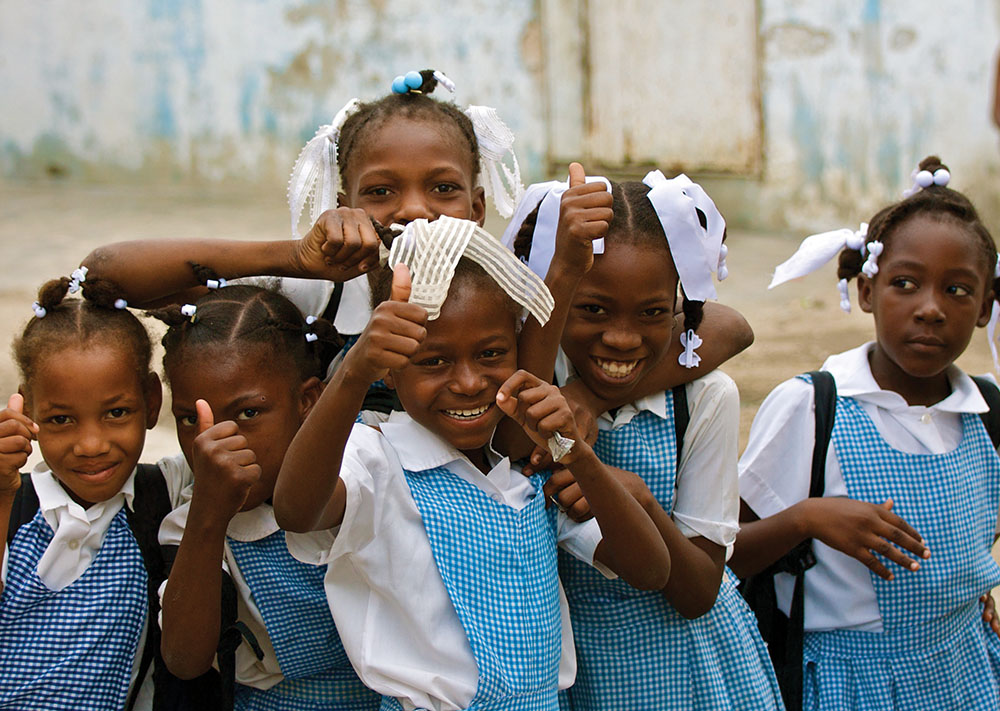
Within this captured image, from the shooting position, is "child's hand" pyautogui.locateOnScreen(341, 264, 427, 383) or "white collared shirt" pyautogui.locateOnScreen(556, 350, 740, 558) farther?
"white collared shirt" pyautogui.locateOnScreen(556, 350, 740, 558)

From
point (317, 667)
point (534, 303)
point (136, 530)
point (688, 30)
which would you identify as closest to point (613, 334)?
point (534, 303)

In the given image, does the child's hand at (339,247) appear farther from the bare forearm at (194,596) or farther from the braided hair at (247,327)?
the bare forearm at (194,596)

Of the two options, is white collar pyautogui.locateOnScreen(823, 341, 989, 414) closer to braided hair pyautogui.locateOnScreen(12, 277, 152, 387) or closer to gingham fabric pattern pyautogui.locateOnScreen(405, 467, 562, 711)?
gingham fabric pattern pyautogui.locateOnScreen(405, 467, 562, 711)

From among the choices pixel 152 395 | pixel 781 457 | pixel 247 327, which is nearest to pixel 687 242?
pixel 781 457

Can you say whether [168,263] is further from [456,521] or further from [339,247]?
[456,521]

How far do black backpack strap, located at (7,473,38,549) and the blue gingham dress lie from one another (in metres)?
0.77

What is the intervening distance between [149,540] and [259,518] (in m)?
0.23

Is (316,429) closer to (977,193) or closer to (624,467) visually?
(624,467)

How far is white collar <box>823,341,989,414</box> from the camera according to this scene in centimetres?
269

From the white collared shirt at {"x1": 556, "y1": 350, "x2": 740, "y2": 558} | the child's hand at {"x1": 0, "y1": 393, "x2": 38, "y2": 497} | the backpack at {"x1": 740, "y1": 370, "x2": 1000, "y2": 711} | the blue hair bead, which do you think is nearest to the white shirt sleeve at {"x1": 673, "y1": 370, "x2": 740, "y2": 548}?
the white collared shirt at {"x1": 556, "y1": 350, "x2": 740, "y2": 558}

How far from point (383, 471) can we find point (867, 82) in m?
7.46

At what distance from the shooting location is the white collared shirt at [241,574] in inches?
84.9

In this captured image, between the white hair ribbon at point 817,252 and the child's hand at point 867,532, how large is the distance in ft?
1.90

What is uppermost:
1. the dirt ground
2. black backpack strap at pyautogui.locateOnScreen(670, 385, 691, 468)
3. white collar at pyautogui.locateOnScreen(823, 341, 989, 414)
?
black backpack strap at pyautogui.locateOnScreen(670, 385, 691, 468)
